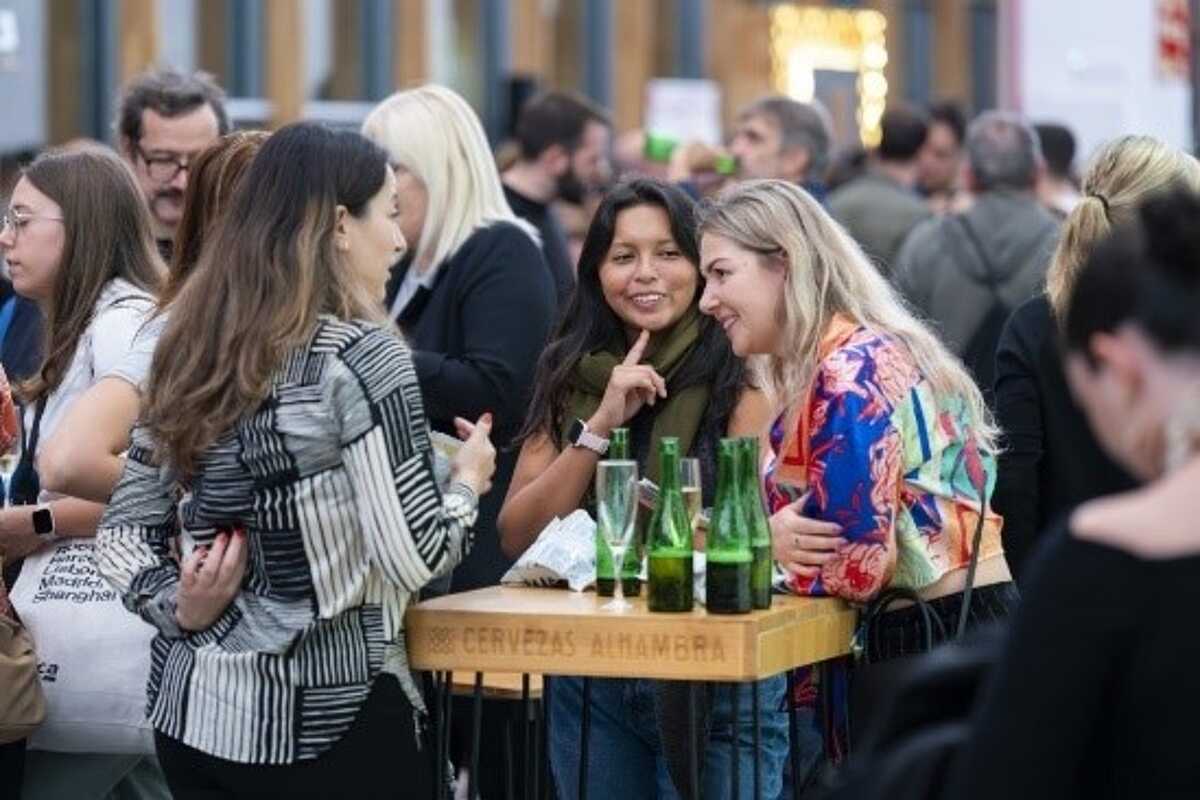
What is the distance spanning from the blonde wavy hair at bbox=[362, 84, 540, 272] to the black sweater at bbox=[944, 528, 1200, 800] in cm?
424

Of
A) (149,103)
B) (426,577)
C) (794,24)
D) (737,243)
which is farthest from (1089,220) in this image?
(794,24)

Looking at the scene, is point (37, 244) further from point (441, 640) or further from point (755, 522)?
point (755, 522)

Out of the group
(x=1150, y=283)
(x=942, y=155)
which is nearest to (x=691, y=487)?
(x=1150, y=283)

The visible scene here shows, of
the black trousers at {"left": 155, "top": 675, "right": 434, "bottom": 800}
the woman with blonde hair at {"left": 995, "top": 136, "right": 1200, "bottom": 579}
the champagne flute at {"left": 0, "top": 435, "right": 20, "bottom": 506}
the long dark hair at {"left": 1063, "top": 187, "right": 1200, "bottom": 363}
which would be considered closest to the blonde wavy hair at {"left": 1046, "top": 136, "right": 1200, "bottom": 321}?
the woman with blonde hair at {"left": 995, "top": 136, "right": 1200, "bottom": 579}

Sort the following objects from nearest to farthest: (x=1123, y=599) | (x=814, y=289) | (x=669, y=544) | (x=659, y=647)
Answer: (x=1123, y=599) → (x=659, y=647) → (x=669, y=544) → (x=814, y=289)

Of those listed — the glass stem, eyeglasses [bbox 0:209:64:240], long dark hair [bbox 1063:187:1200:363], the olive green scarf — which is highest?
long dark hair [bbox 1063:187:1200:363]

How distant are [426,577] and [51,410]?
56.4 inches

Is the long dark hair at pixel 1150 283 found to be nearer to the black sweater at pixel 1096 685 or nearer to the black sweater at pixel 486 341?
the black sweater at pixel 1096 685

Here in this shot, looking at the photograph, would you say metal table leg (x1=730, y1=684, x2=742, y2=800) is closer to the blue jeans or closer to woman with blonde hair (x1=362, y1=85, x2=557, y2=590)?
the blue jeans

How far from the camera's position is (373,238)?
5.08 metres

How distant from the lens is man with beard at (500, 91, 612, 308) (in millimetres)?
8695

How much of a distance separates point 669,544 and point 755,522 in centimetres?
16

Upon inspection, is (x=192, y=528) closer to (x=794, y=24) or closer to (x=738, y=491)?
(x=738, y=491)

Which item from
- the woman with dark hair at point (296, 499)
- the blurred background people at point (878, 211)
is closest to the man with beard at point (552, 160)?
the blurred background people at point (878, 211)
